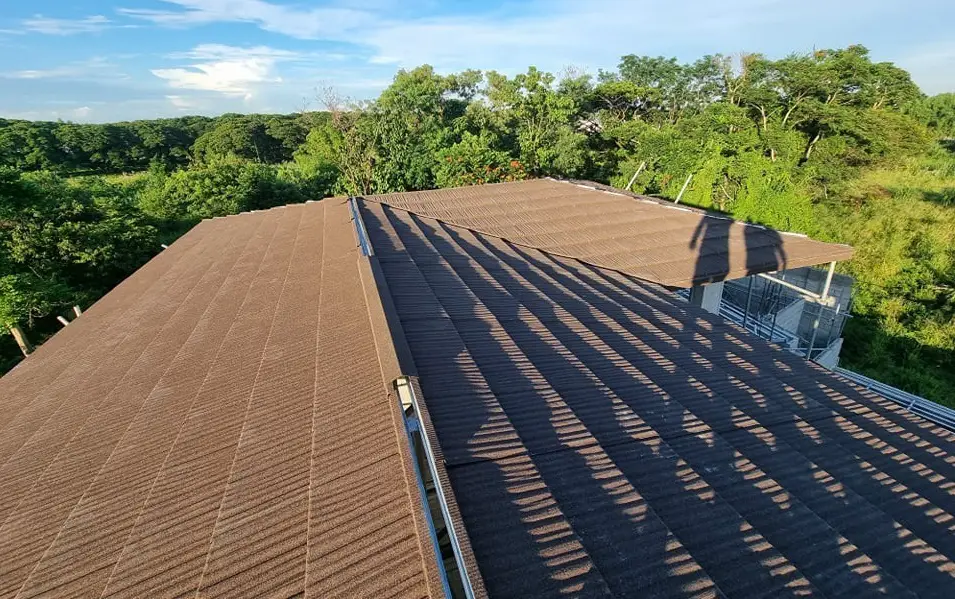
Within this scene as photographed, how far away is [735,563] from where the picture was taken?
1.91 meters

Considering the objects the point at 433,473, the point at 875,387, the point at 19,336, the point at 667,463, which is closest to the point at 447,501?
the point at 433,473

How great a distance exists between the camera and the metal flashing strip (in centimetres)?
155

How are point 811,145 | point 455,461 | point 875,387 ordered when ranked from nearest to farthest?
point 455,461 < point 875,387 < point 811,145

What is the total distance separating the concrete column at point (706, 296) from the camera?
7.38 meters

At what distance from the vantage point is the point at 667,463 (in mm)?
2465

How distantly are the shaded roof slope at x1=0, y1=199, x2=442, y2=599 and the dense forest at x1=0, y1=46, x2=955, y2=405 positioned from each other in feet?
28.8

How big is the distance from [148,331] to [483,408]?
4.38m

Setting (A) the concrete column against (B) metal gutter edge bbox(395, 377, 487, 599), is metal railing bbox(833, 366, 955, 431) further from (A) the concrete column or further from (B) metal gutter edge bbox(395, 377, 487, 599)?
(B) metal gutter edge bbox(395, 377, 487, 599)

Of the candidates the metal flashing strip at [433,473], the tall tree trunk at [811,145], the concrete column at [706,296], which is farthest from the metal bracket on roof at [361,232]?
the tall tree trunk at [811,145]

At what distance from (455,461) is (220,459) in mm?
1461

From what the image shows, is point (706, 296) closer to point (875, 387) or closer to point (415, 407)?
point (875, 387)

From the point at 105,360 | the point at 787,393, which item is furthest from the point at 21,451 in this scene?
the point at 787,393

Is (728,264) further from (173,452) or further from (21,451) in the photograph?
(21,451)

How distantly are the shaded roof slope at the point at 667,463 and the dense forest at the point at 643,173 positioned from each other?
1208 centimetres
